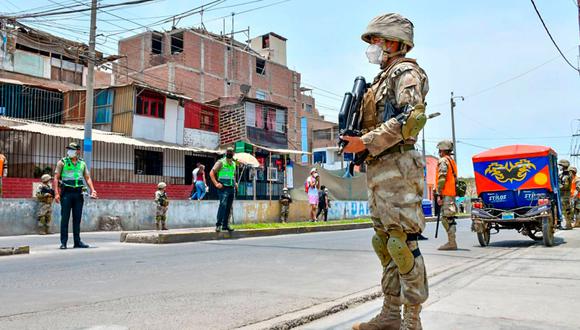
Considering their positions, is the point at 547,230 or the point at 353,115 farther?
the point at 547,230

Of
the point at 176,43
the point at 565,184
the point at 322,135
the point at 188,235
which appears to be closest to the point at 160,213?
the point at 188,235

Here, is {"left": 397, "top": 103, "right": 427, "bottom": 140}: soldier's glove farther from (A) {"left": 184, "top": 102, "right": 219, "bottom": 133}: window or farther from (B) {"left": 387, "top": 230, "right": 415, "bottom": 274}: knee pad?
(A) {"left": 184, "top": 102, "right": 219, "bottom": 133}: window

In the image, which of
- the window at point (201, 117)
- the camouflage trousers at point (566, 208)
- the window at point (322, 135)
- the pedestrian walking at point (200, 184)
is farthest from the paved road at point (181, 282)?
the window at point (322, 135)

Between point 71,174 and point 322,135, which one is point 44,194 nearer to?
point 71,174

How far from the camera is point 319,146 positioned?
59.2 meters

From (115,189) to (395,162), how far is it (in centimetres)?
1919

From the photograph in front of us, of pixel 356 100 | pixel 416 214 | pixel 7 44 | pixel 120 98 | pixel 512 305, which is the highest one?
pixel 7 44

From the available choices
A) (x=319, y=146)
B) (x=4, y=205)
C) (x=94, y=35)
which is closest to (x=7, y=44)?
(x=94, y=35)

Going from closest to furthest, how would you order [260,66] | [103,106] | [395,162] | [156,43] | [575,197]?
1. [395,162]
2. [575,197]
3. [103,106]
4. [156,43]
5. [260,66]

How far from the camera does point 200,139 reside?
29.1 metres

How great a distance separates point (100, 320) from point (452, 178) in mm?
6736

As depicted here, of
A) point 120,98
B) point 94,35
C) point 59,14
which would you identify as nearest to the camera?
point 59,14

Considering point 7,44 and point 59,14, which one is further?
point 7,44

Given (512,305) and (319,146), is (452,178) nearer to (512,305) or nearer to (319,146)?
(512,305)
